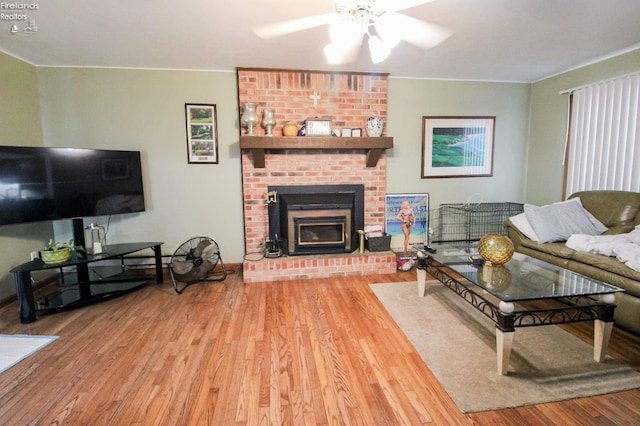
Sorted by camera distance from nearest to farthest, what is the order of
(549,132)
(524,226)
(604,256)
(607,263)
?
1. (607,263)
2. (604,256)
3. (524,226)
4. (549,132)

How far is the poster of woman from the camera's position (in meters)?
3.91

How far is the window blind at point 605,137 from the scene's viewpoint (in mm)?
2932

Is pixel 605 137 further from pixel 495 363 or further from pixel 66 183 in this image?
pixel 66 183

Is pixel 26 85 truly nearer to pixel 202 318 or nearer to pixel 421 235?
pixel 202 318

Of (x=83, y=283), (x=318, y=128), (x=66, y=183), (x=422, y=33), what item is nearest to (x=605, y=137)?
(x=422, y=33)

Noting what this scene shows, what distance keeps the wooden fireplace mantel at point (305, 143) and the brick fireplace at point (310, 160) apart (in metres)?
0.03

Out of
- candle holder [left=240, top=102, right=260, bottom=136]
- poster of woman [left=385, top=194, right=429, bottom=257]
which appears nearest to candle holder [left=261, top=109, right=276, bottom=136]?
candle holder [left=240, top=102, right=260, bottom=136]

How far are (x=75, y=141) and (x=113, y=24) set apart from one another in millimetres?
1699

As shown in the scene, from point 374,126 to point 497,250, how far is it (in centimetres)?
193

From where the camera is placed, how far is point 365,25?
1789 millimetres

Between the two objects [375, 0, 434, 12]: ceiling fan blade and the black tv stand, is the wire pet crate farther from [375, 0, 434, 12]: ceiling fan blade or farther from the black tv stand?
the black tv stand

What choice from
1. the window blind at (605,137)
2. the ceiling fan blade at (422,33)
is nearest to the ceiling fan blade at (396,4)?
the ceiling fan blade at (422,33)

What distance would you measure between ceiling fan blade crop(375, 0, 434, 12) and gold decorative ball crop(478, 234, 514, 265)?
1.74 m

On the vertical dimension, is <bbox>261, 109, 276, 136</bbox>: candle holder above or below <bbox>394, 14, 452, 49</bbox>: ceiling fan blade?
below
